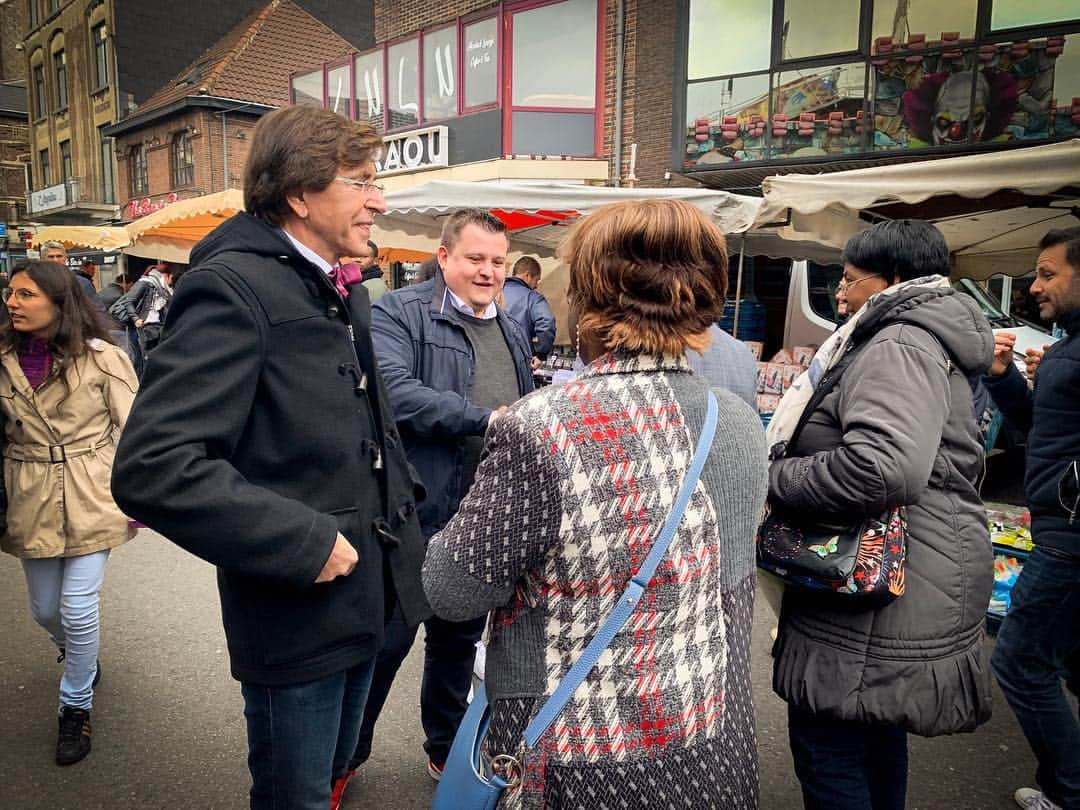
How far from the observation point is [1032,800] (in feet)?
8.43

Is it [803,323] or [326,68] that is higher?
[326,68]

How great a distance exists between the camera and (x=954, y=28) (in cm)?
980

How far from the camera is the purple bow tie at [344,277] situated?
1.76 m

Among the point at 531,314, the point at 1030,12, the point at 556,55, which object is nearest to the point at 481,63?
the point at 556,55

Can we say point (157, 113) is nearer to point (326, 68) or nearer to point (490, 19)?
point (326, 68)

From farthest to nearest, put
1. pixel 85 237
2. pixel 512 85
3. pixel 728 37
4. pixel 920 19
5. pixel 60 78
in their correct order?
pixel 60 78
pixel 512 85
pixel 85 237
pixel 728 37
pixel 920 19

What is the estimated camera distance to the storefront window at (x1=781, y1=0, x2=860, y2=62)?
10.4 m

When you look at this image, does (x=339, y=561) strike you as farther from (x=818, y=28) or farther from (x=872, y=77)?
(x=818, y=28)

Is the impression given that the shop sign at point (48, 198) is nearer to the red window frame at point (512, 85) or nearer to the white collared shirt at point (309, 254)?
the red window frame at point (512, 85)

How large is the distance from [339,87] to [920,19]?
12247 millimetres

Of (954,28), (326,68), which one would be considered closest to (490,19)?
(326,68)

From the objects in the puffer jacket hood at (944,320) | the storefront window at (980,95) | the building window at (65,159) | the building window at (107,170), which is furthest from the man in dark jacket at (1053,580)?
the building window at (65,159)

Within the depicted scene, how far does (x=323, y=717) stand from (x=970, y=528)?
5.35 ft

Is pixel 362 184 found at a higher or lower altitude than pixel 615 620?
higher
